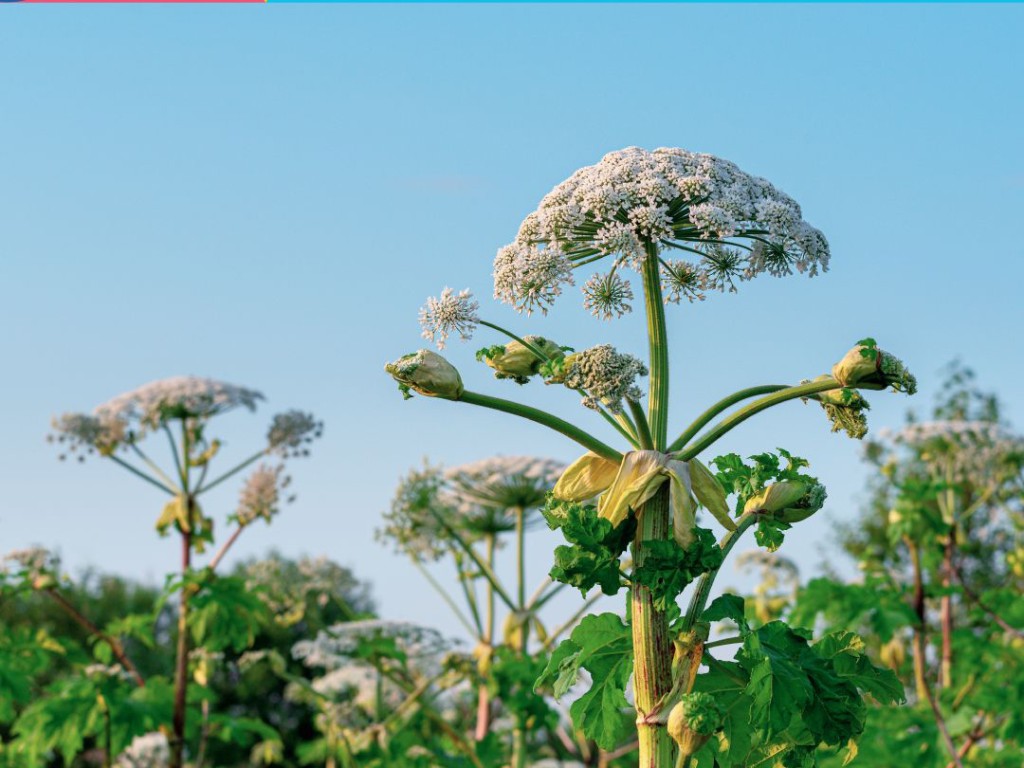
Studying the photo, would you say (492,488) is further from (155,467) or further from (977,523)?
(977,523)

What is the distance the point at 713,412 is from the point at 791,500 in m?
0.41

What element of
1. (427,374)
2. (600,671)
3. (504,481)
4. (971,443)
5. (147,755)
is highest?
(971,443)

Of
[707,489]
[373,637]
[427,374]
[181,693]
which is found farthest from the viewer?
[373,637]

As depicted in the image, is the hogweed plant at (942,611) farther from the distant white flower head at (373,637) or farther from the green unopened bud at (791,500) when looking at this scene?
the green unopened bud at (791,500)

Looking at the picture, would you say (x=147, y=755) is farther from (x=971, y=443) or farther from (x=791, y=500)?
(x=791, y=500)

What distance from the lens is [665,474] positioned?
388 centimetres

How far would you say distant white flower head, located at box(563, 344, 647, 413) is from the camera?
3822mm

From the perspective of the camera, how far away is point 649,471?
3873mm

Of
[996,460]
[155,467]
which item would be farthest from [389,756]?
[996,460]

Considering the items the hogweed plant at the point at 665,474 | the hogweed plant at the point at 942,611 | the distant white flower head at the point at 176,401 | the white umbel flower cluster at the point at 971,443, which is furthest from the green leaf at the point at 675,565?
the white umbel flower cluster at the point at 971,443

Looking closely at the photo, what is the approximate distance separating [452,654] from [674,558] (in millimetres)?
5168

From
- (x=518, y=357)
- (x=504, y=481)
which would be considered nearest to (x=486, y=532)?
(x=504, y=481)

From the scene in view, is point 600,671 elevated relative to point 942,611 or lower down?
lower down

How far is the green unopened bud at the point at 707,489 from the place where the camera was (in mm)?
3988
